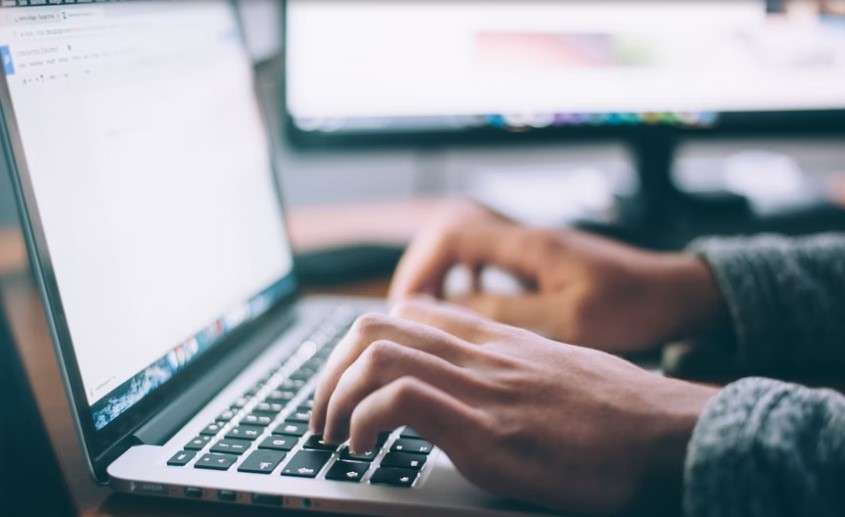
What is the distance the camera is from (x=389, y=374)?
15.6 inches

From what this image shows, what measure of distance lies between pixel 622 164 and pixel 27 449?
0.99m

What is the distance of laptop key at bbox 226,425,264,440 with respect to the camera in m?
0.45

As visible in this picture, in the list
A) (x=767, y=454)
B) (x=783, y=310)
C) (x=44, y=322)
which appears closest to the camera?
(x=767, y=454)

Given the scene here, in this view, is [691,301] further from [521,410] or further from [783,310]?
[521,410]

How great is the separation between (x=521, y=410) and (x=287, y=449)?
0.43 feet

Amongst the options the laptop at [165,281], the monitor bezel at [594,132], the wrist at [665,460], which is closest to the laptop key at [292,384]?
the laptop at [165,281]

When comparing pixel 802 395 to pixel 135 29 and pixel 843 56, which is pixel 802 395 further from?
pixel 843 56

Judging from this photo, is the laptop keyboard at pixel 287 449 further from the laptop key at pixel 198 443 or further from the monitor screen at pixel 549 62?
the monitor screen at pixel 549 62

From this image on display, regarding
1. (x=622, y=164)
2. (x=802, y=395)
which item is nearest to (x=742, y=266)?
(x=802, y=395)

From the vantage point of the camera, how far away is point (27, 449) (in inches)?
16.5

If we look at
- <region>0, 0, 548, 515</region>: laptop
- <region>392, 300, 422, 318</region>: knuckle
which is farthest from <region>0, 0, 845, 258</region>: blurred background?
<region>392, 300, 422, 318</region>: knuckle

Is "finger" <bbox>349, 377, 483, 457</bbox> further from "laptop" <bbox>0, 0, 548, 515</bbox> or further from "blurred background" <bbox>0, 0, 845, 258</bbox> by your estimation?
"blurred background" <bbox>0, 0, 845, 258</bbox>

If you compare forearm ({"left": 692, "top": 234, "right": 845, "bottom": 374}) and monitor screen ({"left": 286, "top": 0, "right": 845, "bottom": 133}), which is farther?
monitor screen ({"left": 286, "top": 0, "right": 845, "bottom": 133})

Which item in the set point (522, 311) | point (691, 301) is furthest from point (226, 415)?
point (691, 301)
